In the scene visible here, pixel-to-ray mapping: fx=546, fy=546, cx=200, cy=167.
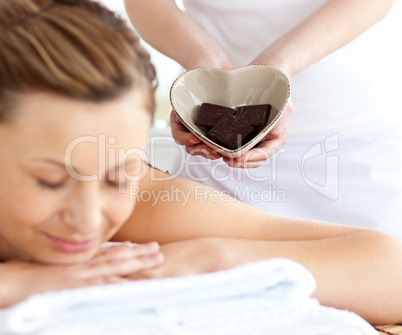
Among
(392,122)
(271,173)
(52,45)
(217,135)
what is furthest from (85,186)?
(392,122)

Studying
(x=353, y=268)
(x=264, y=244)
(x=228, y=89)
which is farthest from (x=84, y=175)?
(x=228, y=89)

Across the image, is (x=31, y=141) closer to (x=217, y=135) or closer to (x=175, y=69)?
(x=217, y=135)

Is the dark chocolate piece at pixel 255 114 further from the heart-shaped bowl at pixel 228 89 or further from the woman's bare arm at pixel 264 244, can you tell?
the woman's bare arm at pixel 264 244

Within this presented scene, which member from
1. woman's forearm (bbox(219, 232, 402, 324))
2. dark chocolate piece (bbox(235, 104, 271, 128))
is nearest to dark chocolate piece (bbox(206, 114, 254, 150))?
dark chocolate piece (bbox(235, 104, 271, 128))

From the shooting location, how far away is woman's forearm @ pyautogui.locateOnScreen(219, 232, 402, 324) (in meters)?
1.04

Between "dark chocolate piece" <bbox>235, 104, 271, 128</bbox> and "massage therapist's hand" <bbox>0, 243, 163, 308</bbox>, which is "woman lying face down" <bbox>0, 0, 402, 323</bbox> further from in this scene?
"dark chocolate piece" <bbox>235, 104, 271, 128</bbox>

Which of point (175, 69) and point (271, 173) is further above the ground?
point (175, 69)

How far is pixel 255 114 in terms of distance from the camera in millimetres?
1428

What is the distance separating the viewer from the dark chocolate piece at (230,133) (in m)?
1.37

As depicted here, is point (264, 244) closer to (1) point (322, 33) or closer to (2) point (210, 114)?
(2) point (210, 114)

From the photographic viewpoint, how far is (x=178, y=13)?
176 centimetres

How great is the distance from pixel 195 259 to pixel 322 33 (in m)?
0.93

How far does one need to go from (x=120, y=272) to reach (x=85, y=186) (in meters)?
0.16

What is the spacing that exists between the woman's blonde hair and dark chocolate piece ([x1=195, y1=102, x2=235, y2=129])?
0.50 metres
